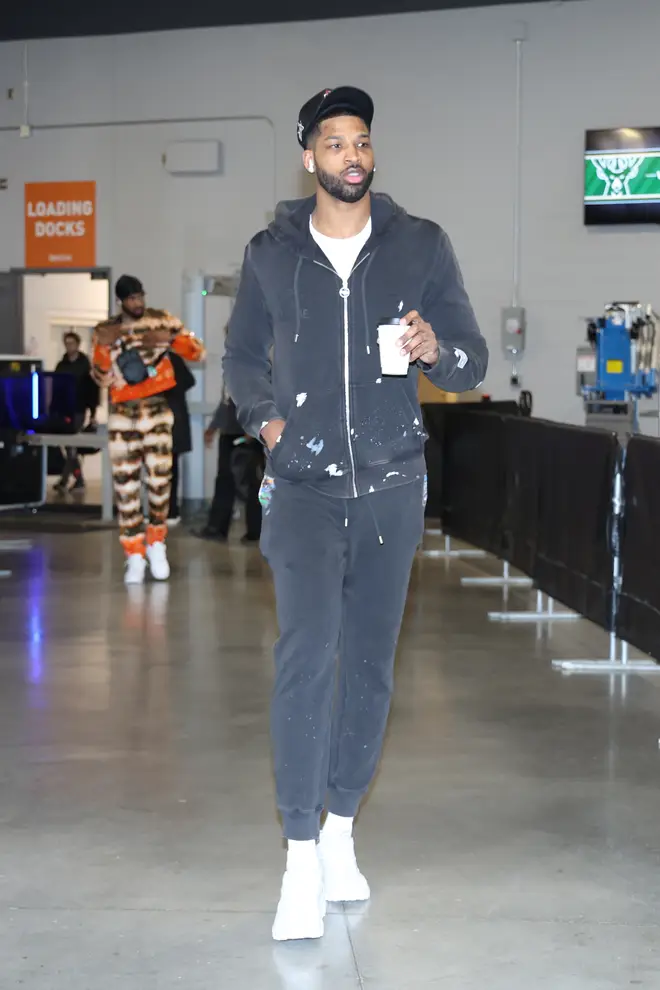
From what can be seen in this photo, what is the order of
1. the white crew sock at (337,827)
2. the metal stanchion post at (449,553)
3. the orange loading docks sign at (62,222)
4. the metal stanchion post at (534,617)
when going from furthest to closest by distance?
1. the orange loading docks sign at (62,222)
2. the metal stanchion post at (449,553)
3. the metal stanchion post at (534,617)
4. the white crew sock at (337,827)

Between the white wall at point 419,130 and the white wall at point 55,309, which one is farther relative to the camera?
the white wall at point 55,309

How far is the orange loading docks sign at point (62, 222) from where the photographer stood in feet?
49.0

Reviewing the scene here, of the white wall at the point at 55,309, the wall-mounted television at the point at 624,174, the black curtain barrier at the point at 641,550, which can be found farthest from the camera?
the white wall at the point at 55,309

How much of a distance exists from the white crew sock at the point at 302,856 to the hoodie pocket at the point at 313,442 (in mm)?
776

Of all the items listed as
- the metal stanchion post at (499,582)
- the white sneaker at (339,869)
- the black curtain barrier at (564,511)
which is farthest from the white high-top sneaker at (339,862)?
the metal stanchion post at (499,582)

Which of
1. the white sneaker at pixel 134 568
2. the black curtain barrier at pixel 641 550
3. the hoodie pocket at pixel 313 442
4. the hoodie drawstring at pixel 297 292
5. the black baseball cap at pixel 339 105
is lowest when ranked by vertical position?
the white sneaker at pixel 134 568

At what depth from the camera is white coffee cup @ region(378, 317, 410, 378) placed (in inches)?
108

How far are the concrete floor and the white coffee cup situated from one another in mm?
1218

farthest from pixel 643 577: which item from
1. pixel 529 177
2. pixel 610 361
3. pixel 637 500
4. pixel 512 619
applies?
pixel 529 177

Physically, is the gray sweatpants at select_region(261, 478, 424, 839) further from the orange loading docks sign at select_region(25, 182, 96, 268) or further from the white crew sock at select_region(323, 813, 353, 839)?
the orange loading docks sign at select_region(25, 182, 96, 268)

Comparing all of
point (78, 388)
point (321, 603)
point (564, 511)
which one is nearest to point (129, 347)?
point (564, 511)

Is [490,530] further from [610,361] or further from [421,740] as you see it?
[421,740]

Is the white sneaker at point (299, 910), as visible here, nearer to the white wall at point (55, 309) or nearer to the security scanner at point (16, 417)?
the security scanner at point (16, 417)

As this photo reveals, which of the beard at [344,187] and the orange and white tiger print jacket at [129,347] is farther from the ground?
the beard at [344,187]
